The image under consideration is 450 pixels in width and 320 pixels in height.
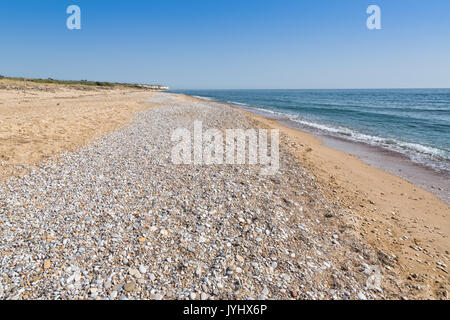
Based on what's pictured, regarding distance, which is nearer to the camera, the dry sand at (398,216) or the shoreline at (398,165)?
the dry sand at (398,216)

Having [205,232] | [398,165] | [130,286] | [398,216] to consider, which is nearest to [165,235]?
[205,232]

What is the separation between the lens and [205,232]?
6.54m

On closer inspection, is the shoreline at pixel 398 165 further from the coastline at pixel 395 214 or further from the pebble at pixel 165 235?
the pebble at pixel 165 235

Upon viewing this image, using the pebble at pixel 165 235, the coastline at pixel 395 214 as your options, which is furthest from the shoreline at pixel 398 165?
the pebble at pixel 165 235
